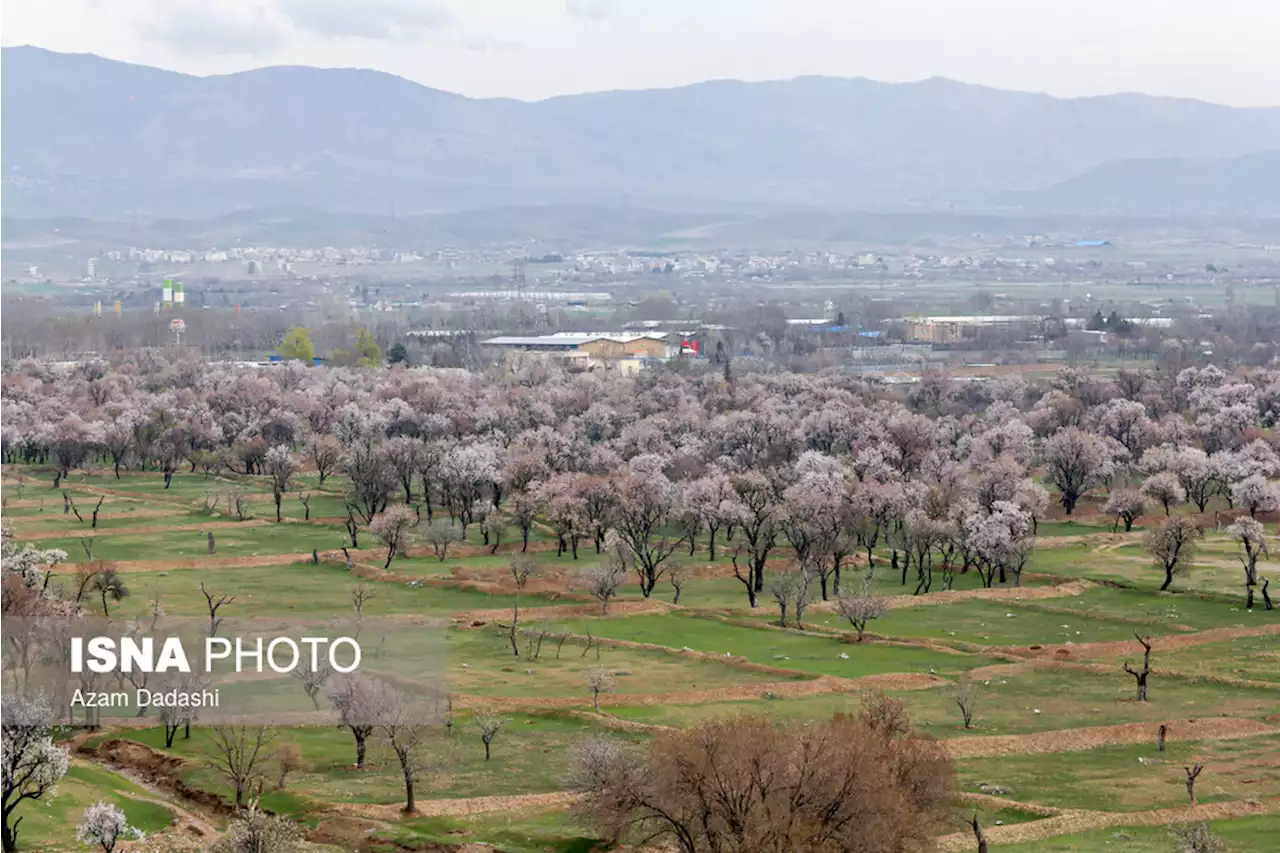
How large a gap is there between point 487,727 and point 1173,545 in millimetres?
38848

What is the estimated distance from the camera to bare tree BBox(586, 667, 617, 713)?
2221 inches

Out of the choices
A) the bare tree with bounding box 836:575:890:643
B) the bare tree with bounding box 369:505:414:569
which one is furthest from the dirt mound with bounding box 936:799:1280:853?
the bare tree with bounding box 369:505:414:569

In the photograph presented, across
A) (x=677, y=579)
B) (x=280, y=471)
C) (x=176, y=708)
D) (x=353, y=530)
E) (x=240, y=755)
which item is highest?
(x=240, y=755)

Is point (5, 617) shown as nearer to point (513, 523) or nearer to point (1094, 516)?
point (513, 523)

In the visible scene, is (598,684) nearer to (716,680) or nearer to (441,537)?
(716,680)

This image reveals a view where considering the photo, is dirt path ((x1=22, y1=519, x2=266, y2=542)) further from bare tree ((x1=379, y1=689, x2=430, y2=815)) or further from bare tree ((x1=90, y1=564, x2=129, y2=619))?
bare tree ((x1=379, y1=689, x2=430, y2=815))

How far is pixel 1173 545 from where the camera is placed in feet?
259

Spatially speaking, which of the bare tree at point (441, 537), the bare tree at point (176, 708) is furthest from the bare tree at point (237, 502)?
the bare tree at point (176, 708)

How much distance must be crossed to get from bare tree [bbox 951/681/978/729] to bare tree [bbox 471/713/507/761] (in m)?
13.9

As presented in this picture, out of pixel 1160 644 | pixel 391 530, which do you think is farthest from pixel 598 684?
pixel 391 530

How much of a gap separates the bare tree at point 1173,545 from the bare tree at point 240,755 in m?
42.7

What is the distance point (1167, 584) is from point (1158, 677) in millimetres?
16780

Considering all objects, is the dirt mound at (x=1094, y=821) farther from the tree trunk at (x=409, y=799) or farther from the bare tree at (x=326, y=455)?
the bare tree at (x=326, y=455)

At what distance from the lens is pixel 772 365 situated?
653 feet
